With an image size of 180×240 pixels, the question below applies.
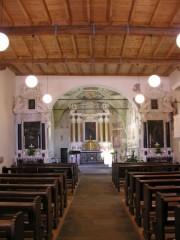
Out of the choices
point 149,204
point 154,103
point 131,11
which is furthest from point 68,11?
point 154,103

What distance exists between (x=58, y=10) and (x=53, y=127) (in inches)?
669

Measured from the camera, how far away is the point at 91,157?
23859 millimetres

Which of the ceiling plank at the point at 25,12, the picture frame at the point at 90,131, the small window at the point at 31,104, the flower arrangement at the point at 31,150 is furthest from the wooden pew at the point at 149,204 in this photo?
the picture frame at the point at 90,131

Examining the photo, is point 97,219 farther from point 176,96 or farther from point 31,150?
point 176,96

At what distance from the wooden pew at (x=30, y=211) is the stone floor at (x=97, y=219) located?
146 cm

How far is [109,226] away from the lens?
6.00m

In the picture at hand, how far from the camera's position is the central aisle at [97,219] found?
543 cm

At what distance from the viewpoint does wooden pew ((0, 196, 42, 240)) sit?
12.0 feet

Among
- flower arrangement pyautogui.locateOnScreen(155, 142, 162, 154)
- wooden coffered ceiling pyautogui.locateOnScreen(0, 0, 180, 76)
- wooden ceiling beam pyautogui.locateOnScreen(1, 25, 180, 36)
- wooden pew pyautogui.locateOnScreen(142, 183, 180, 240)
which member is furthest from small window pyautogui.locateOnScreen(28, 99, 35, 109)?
wooden pew pyautogui.locateOnScreen(142, 183, 180, 240)

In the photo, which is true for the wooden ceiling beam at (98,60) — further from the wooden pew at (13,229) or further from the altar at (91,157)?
the altar at (91,157)

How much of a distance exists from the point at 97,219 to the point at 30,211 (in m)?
3.12

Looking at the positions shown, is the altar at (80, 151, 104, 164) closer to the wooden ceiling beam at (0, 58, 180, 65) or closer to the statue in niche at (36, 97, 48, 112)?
the statue in niche at (36, 97, 48, 112)

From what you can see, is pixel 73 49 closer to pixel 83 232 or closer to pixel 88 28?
pixel 88 28

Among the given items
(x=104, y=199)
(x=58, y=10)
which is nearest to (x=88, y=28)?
(x=58, y=10)
